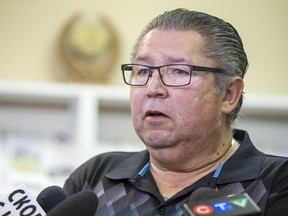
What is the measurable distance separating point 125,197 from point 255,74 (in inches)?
66.2

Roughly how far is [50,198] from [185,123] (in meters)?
0.40

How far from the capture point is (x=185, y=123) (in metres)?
1.48

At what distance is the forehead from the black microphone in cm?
53

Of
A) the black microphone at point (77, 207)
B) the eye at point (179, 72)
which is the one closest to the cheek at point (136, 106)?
the eye at point (179, 72)

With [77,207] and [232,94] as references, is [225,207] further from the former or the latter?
[232,94]

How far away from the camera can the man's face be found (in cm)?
147

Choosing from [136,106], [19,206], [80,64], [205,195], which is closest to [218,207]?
[205,195]

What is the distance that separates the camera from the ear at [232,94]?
1576 mm

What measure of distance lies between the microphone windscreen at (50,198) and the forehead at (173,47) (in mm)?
423

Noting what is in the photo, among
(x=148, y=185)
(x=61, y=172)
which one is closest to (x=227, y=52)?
(x=148, y=185)

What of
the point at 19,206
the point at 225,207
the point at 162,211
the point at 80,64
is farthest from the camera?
the point at 80,64

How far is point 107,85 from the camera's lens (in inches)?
117

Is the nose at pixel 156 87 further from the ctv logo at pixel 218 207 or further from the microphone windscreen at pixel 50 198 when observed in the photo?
the ctv logo at pixel 218 207

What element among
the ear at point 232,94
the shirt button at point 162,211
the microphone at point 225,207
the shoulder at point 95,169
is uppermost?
the microphone at point 225,207
